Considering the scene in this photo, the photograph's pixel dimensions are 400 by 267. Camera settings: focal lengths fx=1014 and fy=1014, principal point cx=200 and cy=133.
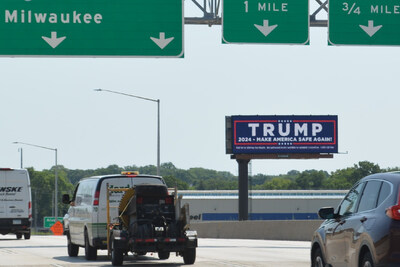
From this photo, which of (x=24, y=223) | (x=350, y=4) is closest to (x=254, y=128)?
(x=24, y=223)

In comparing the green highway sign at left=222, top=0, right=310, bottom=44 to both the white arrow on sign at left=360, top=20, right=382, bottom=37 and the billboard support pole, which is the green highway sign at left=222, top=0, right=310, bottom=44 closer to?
the white arrow on sign at left=360, top=20, right=382, bottom=37

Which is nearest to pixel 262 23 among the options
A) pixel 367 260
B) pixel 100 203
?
pixel 100 203

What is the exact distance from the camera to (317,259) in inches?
593

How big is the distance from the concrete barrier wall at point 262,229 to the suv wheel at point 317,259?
26.3 metres

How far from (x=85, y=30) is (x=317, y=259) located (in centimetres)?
1324

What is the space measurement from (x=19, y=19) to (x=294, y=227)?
68.4 ft

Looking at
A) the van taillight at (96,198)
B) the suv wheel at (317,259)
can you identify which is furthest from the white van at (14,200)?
the suv wheel at (317,259)

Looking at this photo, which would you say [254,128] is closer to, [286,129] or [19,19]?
[286,129]

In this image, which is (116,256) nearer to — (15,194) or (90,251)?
(90,251)

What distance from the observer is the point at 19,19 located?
26453mm

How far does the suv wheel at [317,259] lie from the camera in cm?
1478

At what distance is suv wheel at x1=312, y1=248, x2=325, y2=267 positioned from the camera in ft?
48.5

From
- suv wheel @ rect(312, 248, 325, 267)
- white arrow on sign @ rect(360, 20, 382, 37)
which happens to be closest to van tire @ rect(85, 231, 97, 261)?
white arrow on sign @ rect(360, 20, 382, 37)

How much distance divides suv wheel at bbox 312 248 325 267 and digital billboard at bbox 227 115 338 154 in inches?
2025
